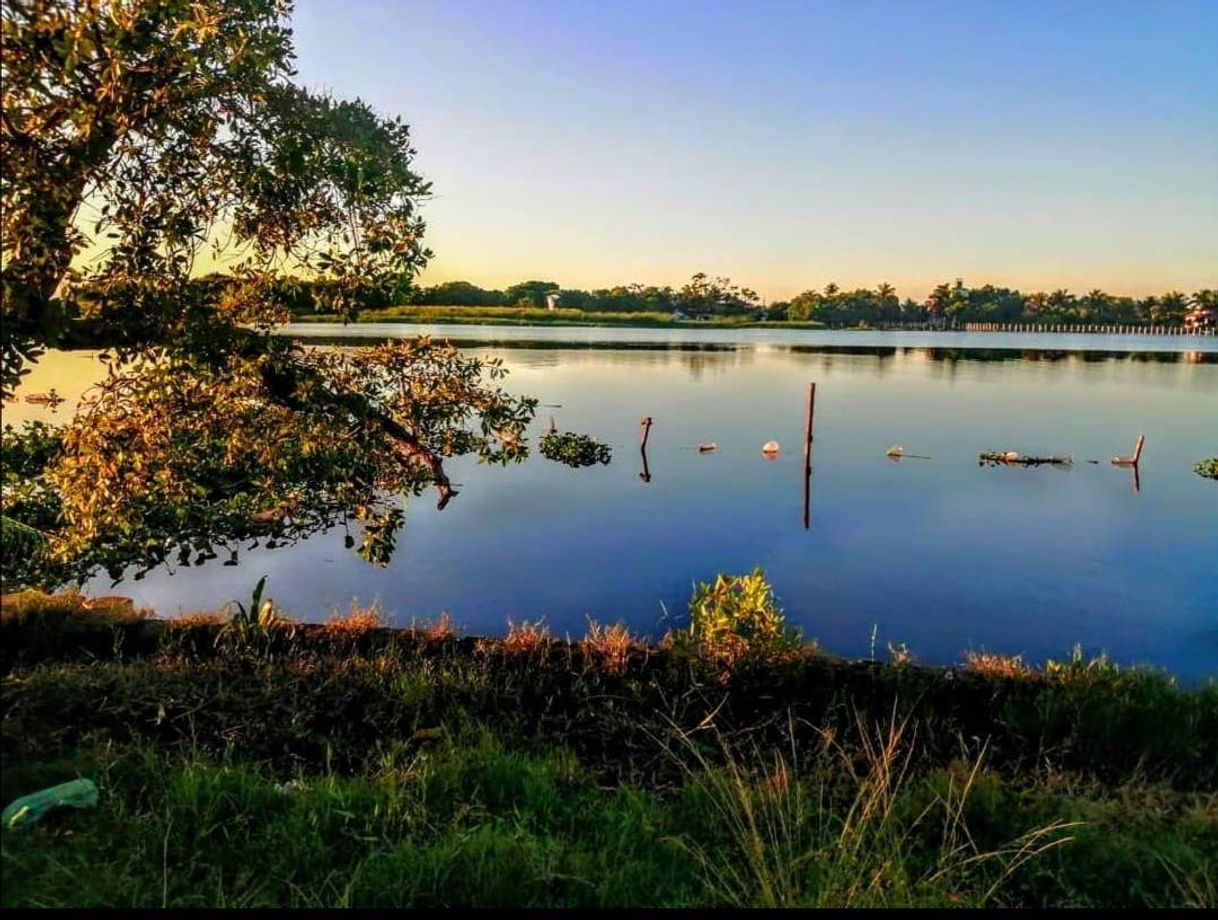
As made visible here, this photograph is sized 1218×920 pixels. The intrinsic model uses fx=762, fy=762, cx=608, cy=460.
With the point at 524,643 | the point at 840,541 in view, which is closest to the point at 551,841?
the point at 524,643

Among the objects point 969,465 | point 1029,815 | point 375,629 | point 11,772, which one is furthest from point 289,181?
point 969,465

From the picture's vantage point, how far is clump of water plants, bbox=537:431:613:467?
99.7 feet

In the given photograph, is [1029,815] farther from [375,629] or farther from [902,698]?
[375,629]

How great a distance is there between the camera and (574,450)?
3066 centimetres

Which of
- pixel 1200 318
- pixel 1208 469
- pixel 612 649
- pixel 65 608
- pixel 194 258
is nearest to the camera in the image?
pixel 194 258

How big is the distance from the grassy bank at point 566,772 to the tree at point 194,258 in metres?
1.63

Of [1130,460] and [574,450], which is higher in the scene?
[574,450]

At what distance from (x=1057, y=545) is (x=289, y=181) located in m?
20.3

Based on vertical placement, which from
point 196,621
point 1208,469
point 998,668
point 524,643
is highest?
point 196,621

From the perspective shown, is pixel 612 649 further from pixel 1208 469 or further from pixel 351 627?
pixel 1208 469

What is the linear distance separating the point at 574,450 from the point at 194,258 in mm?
25048

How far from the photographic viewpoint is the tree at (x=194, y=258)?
4.05m

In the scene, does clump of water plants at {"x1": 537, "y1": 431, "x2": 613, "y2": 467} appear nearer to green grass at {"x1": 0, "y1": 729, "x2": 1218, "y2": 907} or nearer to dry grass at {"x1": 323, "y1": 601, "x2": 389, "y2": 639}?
dry grass at {"x1": 323, "y1": 601, "x2": 389, "y2": 639}

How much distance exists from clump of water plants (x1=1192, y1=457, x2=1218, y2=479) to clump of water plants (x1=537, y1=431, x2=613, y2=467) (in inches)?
904
